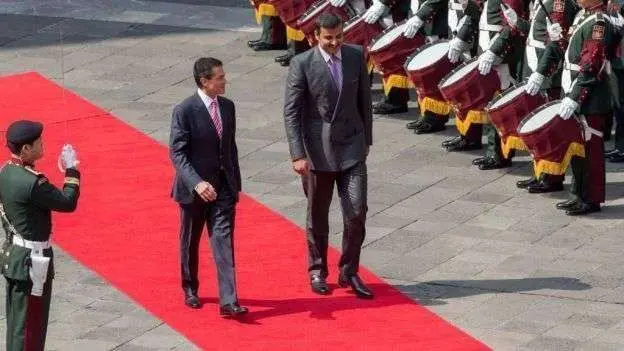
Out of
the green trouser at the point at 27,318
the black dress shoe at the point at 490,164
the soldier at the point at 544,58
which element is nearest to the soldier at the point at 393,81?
the black dress shoe at the point at 490,164

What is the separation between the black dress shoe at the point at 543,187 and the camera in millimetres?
16516

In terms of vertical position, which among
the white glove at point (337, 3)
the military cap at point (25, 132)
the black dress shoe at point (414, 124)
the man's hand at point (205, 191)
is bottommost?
the black dress shoe at point (414, 124)

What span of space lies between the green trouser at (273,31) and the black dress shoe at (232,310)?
23.5ft

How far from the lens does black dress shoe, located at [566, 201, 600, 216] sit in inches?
628

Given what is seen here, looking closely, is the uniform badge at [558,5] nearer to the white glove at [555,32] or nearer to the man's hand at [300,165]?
the white glove at [555,32]

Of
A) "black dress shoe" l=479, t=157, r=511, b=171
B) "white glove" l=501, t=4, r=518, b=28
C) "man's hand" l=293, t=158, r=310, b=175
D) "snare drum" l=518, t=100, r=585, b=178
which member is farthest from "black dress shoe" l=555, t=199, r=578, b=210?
"man's hand" l=293, t=158, r=310, b=175

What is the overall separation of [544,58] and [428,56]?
5.09 ft

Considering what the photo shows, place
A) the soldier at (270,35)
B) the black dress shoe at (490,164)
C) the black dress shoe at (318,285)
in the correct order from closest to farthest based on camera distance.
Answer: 1. the black dress shoe at (318,285)
2. the black dress shoe at (490,164)
3. the soldier at (270,35)

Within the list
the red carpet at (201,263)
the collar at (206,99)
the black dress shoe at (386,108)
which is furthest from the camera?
the black dress shoe at (386,108)

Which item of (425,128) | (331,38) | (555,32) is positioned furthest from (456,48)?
(331,38)

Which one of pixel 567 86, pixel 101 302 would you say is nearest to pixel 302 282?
pixel 101 302

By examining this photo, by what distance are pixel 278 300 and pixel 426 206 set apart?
7.64ft

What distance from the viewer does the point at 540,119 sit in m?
15.9

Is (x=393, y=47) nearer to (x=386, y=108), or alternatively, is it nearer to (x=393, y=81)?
(x=393, y=81)
